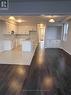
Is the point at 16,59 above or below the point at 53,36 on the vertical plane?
below

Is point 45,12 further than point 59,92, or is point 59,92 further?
point 59,92

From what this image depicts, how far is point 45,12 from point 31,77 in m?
2.13

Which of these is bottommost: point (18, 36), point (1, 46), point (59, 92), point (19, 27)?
point (59, 92)

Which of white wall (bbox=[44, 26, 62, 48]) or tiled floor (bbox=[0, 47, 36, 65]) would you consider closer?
tiled floor (bbox=[0, 47, 36, 65])

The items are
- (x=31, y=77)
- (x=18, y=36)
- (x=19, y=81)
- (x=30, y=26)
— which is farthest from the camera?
(x=30, y=26)

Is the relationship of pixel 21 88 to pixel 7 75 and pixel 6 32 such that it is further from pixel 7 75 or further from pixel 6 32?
pixel 6 32

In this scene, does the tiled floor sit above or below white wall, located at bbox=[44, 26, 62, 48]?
below

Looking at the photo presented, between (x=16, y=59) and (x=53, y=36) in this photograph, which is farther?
(x=53, y=36)

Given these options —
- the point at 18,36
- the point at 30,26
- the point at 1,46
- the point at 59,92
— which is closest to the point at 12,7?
the point at 59,92

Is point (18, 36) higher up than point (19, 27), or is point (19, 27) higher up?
point (19, 27)

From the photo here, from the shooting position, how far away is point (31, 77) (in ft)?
13.6

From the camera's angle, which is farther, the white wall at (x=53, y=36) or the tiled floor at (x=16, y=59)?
the white wall at (x=53, y=36)

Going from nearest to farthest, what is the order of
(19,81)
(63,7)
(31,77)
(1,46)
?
(63,7)
(19,81)
(31,77)
(1,46)

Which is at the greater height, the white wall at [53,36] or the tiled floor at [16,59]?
the white wall at [53,36]
